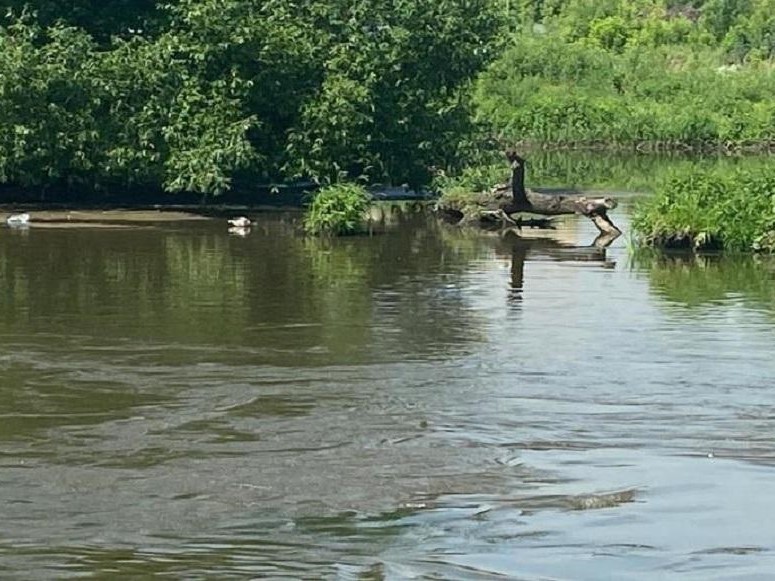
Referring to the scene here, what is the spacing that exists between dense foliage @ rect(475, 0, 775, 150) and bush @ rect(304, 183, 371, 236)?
24.0 meters

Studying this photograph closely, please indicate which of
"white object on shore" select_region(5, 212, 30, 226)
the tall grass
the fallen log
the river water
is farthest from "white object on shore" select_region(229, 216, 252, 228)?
the tall grass

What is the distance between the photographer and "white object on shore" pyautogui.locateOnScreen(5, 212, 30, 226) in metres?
25.8

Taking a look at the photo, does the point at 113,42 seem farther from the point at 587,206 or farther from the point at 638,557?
the point at 638,557

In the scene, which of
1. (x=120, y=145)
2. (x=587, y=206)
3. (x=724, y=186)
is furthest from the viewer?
(x=120, y=145)

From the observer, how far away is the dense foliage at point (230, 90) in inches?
1089

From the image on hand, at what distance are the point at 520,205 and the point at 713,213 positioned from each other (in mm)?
4611

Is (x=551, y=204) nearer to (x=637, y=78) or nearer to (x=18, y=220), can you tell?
(x=18, y=220)

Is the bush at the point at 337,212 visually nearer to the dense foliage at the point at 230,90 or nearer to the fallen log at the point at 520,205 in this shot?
the fallen log at the point at 520,205

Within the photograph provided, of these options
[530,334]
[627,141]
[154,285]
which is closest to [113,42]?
[154,285]

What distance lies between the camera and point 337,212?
25062 mm

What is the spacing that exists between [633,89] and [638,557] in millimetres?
62328

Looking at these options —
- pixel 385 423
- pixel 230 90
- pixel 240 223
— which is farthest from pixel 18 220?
pixel 385 423

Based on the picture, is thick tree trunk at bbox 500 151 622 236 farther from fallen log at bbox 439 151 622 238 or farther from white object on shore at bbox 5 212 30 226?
white object on shore at bbox 5 212 30 226

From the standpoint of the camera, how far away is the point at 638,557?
304 inches
